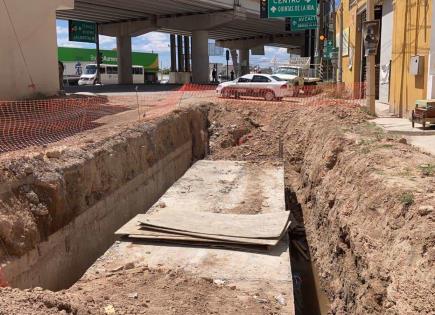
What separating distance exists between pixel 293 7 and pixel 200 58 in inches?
627

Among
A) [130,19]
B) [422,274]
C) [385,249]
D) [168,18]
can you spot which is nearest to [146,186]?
[385,249]

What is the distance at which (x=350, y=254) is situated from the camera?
716 centimetres

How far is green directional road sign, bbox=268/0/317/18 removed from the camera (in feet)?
101

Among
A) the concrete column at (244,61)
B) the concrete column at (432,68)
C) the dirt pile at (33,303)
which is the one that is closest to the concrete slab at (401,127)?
the concrete column at (432,68)

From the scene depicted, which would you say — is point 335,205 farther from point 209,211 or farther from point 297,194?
point 297,194

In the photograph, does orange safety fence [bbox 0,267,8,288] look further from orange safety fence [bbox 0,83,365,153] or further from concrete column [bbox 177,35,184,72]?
concrete column [bbox 177,35,184,72]

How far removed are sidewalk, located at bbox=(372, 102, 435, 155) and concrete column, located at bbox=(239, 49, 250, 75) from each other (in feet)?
161

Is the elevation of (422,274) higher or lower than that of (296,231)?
higher

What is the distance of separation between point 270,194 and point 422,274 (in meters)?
7.06

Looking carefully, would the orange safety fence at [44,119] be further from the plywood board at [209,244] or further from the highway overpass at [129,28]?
the plywood board at [209,244]

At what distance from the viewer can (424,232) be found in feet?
16.4

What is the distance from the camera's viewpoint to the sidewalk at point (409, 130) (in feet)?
35.6

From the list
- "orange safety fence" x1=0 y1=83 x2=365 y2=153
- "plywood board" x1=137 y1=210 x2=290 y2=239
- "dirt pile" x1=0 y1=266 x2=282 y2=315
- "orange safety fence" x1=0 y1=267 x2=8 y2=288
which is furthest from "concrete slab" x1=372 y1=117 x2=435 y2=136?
"orange safety fence" x1=0 y1=267 x2=8 y2=288

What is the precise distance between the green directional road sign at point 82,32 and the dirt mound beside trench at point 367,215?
1400 inches
